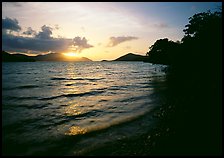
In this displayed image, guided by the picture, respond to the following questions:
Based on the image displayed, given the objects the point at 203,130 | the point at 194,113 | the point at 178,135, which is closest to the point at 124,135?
the point at 178,135

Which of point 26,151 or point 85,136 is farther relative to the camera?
point 85,136

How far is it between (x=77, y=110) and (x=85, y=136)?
5537 millimetres

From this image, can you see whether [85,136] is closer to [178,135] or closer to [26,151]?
[26,151]

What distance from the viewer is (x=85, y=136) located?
8.89 metres

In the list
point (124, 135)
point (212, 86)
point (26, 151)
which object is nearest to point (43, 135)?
point (26, 151)

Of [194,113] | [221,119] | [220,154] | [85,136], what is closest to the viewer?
[220,154]

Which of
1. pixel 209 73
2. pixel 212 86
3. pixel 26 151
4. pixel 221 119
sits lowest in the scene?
pixel 26 151

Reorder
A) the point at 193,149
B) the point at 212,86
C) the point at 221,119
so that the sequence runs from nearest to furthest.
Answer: the point at 193,149, the point at 221,119, the point at 212,86

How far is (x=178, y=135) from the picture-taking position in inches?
325

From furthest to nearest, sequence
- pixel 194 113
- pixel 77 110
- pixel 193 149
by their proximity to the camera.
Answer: pixel 77 110
pixel 194 113
pixel 193 149

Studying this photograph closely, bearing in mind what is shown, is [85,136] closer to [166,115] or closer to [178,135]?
[178,135]

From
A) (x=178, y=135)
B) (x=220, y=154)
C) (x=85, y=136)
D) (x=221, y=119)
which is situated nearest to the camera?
(x=220, y=154)

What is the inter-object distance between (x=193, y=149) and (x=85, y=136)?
197 inches

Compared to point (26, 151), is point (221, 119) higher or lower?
higher
